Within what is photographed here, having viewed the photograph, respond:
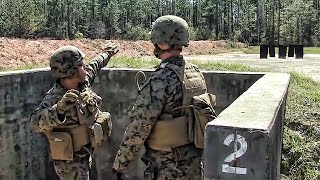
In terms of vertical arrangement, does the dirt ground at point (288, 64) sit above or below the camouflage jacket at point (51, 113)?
below

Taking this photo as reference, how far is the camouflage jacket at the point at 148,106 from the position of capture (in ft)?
9.76

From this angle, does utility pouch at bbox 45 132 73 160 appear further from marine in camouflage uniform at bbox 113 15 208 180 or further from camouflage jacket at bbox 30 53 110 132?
marine in camouflage uniform at bbox 113 15 208 180

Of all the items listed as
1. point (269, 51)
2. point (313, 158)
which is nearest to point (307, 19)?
point (269, 51)

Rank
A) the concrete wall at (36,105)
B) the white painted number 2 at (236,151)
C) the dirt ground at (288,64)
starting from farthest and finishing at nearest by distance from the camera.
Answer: the dirt ground at (288,64), the concrete wall at (36,105), the white painted number 2 at (236,151)

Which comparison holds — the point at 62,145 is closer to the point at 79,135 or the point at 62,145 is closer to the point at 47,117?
the point at 79,135

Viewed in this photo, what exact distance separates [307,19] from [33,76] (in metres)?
48.4

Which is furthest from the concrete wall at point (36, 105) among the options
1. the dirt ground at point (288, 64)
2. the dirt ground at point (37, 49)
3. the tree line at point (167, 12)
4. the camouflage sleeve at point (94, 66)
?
the tree line at point (167, 12)

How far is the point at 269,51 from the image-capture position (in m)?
20.6

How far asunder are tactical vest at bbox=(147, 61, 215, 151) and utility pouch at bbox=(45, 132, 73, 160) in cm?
91

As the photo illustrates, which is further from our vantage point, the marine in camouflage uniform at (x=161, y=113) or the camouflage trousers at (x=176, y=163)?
the camouflage trousers at (x=176, y=163)

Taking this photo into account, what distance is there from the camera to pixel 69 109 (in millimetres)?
3760

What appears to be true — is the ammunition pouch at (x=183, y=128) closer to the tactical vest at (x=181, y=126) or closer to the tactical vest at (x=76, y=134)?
the tactical vest at (x=181, y=126)

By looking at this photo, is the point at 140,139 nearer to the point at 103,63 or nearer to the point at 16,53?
the point at 103,63

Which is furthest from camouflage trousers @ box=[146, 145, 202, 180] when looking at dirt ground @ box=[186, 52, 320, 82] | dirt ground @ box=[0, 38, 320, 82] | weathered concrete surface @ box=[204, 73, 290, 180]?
dirt ground @ box=[0, 38, 320, 82]
